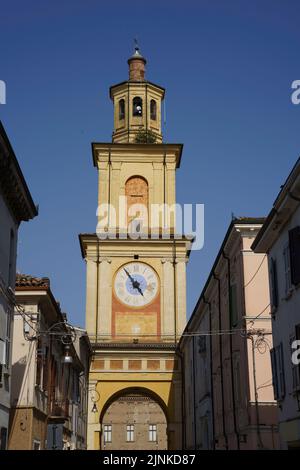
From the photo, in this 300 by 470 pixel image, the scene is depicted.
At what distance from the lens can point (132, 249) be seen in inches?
1818

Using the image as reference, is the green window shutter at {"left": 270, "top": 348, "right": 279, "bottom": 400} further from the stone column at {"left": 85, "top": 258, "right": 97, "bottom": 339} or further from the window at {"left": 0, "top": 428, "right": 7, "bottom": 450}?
the stone column at {"left": 85, "top": 258, "right": 97, "bottom": 339}

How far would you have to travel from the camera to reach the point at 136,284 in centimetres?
4578

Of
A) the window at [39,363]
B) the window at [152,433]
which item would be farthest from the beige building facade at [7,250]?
the window at [152,433]

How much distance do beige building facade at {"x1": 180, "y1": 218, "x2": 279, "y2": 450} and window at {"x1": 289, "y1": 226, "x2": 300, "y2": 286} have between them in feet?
17.5

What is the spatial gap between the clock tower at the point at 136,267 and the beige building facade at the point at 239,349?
8.28 m

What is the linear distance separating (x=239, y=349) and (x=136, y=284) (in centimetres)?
1979

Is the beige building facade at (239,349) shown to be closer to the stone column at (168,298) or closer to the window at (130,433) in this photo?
the stone column at (168,298)

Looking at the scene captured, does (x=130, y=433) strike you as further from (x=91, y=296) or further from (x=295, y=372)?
(x=295, y=372)

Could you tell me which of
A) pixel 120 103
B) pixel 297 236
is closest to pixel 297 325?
pixel 297 236

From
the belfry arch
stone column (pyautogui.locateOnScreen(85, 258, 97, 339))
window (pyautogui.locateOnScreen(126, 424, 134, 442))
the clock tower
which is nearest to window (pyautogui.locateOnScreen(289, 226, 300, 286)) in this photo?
the clock tower

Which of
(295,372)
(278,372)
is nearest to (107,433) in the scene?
(278,372)

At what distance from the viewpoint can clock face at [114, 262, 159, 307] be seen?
45.5 m
